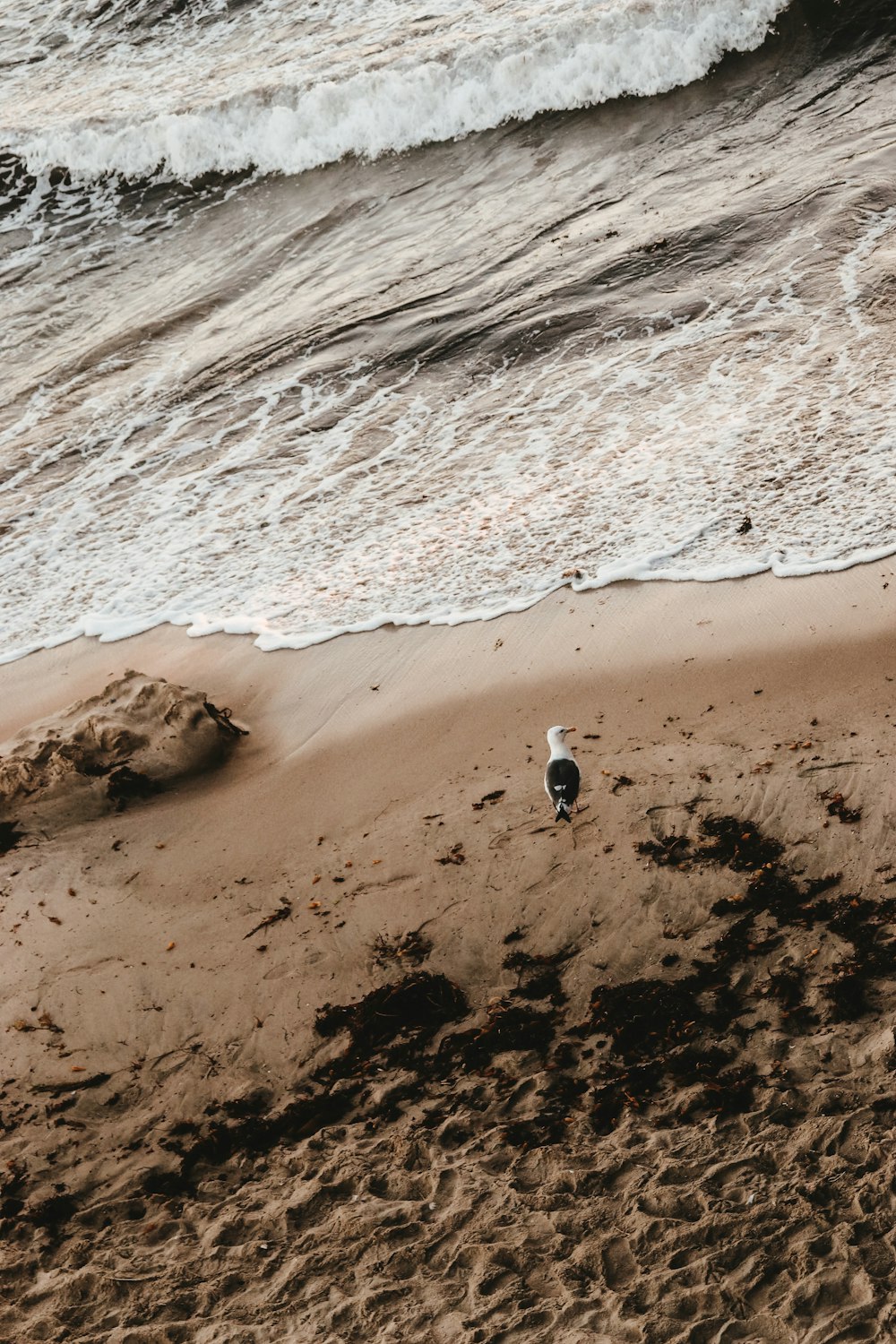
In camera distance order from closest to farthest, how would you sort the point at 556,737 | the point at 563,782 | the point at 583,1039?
the point at 583,1039 < the point at 563,782 < the point at 556,737

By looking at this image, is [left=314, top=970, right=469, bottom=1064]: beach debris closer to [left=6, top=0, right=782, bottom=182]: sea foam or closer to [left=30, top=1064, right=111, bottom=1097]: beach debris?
[left=30, top=1064, right=111, bottom=1097]: beach debris

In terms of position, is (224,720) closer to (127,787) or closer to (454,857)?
(127,787)

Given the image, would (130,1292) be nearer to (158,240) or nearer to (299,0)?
(158,240)

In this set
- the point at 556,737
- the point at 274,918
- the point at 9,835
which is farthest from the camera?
the point at 9,835

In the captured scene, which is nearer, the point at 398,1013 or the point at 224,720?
the point at 398,1013

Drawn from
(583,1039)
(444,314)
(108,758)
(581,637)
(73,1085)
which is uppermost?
(444,314)

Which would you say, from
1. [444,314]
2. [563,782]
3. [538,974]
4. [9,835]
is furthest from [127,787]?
[444,314]

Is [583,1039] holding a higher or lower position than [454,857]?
lower

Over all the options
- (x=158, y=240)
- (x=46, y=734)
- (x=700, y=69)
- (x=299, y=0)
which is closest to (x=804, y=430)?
(x=46, y=734)
